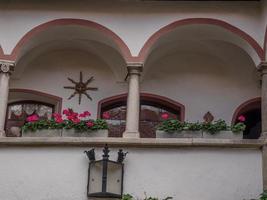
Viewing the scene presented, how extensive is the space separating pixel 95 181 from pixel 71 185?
432 millimetres

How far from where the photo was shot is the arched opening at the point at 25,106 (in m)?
11.7

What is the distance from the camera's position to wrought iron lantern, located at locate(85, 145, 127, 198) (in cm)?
875

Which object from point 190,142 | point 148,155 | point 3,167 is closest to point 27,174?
point 3,167

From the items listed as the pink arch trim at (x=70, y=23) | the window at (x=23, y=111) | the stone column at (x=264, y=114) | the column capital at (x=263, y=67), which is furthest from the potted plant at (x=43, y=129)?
the column capital at (x=263, y=67)

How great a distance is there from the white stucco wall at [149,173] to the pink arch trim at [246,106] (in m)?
2.55

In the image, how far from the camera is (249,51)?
33.4 ft

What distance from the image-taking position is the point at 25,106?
12.2 m

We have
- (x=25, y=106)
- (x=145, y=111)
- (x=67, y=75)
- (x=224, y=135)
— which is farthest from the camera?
(x=25, y=106)

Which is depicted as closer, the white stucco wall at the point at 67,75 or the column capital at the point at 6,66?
the column capital at the point at 6,66

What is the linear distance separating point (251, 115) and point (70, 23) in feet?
15.7

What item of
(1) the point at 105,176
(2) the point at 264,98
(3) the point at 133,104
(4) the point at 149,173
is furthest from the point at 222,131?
(1) the point at 105,176

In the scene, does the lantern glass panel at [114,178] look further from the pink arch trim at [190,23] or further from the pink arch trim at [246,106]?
the pink arch trim at [246,106]

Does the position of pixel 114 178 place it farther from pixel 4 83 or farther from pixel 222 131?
pixel 4 83

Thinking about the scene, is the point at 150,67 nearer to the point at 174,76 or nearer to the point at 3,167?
the point at 174,76
